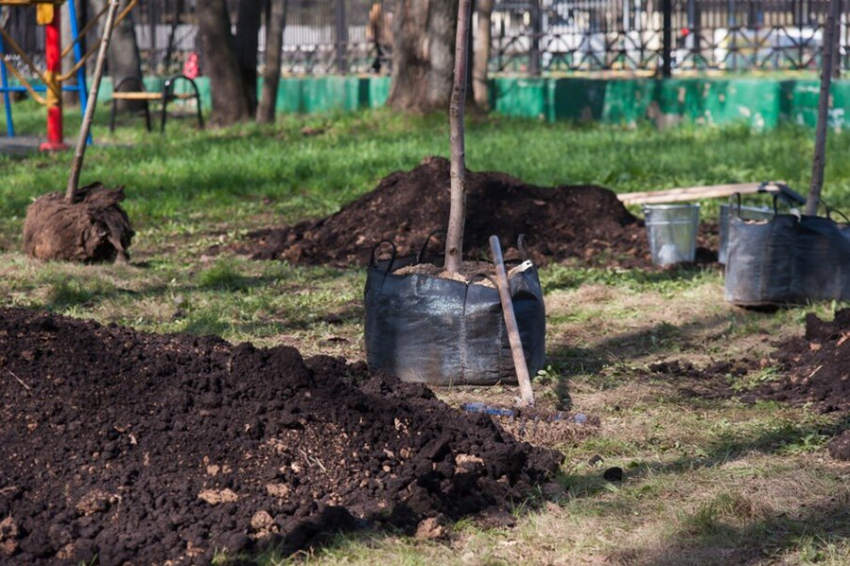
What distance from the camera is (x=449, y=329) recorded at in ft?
16.1

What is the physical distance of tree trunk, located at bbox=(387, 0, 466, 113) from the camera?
15.0 meters

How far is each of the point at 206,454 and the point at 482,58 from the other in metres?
13.6

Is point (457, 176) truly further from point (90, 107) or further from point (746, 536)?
point (90, 107)

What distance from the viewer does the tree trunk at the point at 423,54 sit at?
15.0m

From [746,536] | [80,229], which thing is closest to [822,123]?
[746,536]

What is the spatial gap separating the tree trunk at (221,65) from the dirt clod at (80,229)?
823cm

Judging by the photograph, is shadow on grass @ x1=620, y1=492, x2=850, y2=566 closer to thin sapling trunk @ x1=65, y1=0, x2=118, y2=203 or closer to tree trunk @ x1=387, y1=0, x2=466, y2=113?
thin sapling trunk @ x1=65, y1=0, x2=118, y2=203

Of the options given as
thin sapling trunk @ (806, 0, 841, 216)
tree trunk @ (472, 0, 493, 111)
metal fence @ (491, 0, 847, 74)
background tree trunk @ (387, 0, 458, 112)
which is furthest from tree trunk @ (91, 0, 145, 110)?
thin sapling trunk @ (806, 0, 841, 216)

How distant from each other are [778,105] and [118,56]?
9844 millimetres

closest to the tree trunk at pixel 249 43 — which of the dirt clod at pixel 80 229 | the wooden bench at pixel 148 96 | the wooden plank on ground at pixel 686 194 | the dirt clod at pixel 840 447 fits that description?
the wooden bench at pixel 148 96

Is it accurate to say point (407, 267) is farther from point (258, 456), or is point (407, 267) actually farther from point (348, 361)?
point (258, 456)

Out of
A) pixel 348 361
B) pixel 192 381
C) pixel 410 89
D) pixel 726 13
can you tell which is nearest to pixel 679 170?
pixel 410 89

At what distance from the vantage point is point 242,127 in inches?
609

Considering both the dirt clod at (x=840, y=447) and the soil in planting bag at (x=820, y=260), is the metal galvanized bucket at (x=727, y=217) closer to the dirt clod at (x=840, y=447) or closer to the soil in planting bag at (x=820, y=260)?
the soil in planting bag at (x=820, y=260)
